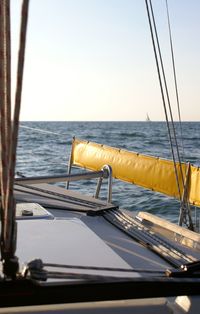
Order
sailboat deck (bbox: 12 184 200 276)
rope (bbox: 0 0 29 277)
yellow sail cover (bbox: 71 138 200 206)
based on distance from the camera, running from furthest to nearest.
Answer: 1. yellow sail cover (bbox: 71 138 200 206)
2. sailboat deck (bbox: 12 184 200 276)
3. rope (bbox: 0 0 29 277)

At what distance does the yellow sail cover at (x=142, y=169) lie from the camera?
387 cm

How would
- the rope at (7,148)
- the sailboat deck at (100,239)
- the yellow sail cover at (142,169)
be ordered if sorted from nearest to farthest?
the rope at (7,148) < the sailboat deck at (100,239) < the yellow sail cover at (142,169)

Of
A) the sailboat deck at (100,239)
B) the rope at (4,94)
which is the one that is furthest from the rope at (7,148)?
the sailboat deck at (100,239)

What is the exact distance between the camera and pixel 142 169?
439 centimetres

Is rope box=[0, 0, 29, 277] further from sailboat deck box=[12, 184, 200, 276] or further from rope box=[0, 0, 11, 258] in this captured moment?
sailboat deck box=[12, 184, 200, 276]

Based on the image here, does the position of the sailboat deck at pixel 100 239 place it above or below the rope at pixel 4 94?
below

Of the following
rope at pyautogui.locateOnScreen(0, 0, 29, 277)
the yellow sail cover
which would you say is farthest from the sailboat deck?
the yellow sail cover

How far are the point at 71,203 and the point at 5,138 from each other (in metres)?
2.08

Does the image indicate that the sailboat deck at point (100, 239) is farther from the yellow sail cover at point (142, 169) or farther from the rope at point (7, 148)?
the yellow sail cover at point (142, 169)

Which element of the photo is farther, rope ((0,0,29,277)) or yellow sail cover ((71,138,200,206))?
yellow sail cover ((71,138,200,206))

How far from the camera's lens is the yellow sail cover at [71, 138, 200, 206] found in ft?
12.7

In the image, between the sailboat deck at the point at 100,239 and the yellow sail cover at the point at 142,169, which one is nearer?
the sailboat deck at the point at 100,239

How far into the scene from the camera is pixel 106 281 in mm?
1373

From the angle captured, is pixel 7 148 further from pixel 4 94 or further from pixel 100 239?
pixel 100 239
